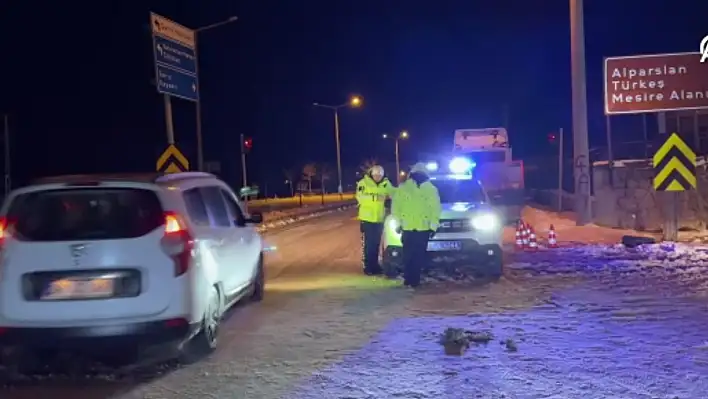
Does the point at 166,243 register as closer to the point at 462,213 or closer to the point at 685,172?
the point at 462,213

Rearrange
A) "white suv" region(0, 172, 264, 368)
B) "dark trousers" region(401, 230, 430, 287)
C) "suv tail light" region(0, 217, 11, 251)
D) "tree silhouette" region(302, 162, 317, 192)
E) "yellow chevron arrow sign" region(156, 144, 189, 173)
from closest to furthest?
"white suv" region(0, 172, 264, 368)
"suv tail light" region(0, 217, 11, 251)
"dark trousers" region(401, 230, 430, 287)
"yellow chevron arrow sign" region(156, 144, 189, 173)
"tree silhouette" region(302, 162, 317, 192)

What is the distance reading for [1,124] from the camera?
2093 inches

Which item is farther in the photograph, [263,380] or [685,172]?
[685,172]

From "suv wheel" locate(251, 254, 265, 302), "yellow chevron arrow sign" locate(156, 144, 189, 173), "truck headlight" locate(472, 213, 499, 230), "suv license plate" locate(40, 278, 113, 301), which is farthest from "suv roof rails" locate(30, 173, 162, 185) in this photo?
"yellow chevron arrow sign" locate(156, 144, 189, 173)

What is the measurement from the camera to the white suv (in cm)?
700

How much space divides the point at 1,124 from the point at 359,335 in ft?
164

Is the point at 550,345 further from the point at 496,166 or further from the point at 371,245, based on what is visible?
the point at 496,166

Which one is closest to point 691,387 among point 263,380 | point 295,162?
point 263,380

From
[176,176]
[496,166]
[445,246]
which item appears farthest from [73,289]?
[496,166]

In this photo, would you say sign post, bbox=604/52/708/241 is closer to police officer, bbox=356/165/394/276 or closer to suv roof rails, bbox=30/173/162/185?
police officer, bbox=356/165/394/276

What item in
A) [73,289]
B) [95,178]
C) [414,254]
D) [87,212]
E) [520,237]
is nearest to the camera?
[73,289]

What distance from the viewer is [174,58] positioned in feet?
66.5

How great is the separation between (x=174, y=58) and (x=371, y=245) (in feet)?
29.2

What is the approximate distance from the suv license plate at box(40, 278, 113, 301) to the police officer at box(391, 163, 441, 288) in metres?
5.59
